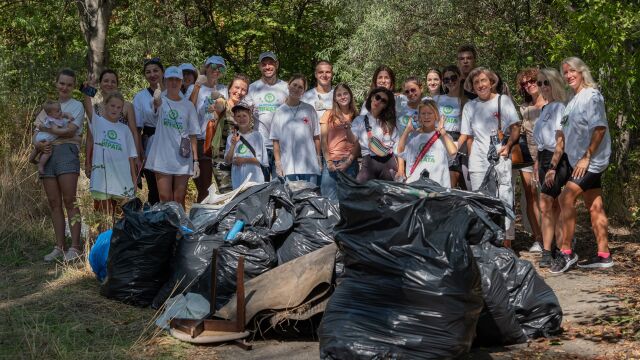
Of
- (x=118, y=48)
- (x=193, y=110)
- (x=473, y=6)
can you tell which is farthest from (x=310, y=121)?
(x=118, y=48)

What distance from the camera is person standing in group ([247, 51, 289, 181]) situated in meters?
7.86

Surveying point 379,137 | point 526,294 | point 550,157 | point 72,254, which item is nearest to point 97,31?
point 72,254

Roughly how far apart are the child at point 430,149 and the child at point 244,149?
1421mm

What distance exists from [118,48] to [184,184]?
10538 mm

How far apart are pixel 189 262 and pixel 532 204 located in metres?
3.63

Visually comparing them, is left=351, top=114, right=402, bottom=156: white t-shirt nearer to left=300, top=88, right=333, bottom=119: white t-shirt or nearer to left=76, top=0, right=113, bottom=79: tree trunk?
left=300, top=88, right=333, bottom=119: white t-shirt

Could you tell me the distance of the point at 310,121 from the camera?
7.60 meters

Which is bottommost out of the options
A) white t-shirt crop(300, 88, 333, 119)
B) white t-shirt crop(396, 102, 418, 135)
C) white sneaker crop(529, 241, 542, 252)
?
white sneaker crop(529, 241, 542, 252)

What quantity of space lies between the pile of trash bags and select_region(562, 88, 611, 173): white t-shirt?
6.95ft

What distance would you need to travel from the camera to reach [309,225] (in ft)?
19.0

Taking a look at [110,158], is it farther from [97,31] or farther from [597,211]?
[97,31]

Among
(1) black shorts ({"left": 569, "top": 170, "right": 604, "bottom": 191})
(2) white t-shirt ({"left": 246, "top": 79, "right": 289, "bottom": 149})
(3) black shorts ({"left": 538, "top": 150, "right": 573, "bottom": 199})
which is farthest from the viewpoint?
(2) white t-shirt ({"left": 246, "top": 79, "right": 289, "bottom": 149})

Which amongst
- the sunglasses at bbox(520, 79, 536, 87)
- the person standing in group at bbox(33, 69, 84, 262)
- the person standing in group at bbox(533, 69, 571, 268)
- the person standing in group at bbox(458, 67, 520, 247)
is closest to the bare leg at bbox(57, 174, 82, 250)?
the person standing in group at bbox(33, 69, 84, 262)

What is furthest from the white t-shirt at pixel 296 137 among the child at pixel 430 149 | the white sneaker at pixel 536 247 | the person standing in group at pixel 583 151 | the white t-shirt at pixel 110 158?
the person standing in group at pixel 583 151
